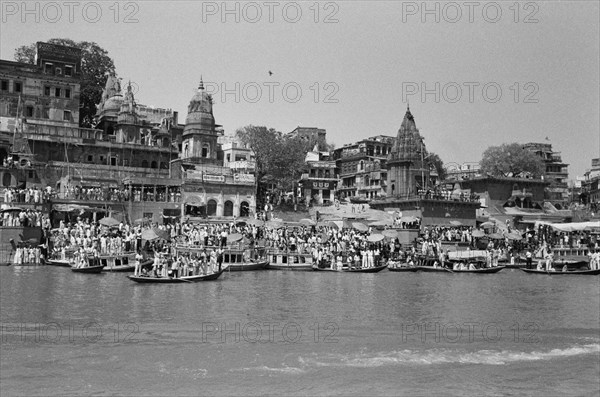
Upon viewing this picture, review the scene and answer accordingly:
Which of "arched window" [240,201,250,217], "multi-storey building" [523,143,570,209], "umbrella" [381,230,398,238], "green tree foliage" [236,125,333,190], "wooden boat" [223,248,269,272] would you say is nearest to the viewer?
"wooden boat" [223,248,269,272]

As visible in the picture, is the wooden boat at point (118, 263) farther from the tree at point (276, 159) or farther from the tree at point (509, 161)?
the tree at point (509, 161)

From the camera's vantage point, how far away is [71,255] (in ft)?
107

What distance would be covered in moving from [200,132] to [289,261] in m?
22.0

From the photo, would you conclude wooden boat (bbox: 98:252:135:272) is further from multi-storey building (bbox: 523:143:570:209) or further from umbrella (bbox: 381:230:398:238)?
multi-storey building (bbox: 523:143:570:209)

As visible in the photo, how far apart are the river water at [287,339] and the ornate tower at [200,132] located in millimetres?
26492

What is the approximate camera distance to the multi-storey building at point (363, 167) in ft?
222

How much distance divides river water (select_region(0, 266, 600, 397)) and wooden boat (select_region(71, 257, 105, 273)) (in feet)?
6.70

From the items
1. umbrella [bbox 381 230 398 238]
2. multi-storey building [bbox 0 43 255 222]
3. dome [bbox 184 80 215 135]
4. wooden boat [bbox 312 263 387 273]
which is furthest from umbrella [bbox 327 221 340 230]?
dome [bbox 184 80 215 135]

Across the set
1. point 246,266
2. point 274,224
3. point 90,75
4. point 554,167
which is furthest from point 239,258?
point 554,167

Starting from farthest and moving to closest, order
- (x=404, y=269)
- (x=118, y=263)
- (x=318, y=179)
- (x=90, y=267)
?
(x=318, y=179) < (x=404, y=269) < (x=118, y=263) < (x=90, y=267)

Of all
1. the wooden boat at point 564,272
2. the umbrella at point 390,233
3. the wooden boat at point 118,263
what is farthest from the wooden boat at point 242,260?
the wooden boat at point 564,272

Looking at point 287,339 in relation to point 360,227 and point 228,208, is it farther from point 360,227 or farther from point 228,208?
point 228,208

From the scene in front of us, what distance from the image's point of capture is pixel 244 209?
48.7 metres

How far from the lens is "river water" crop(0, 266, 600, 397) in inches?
549
